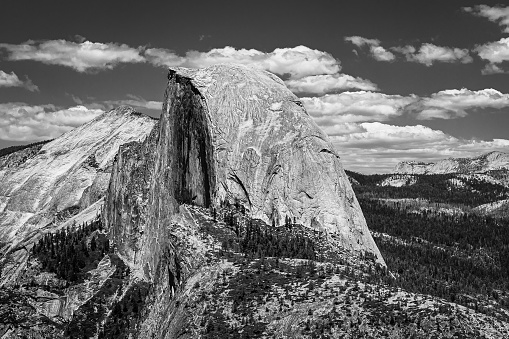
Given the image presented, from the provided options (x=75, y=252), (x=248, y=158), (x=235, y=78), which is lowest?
(x=75, y=252)

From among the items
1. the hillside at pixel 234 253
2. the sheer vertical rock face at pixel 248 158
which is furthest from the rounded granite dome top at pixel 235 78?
the hillside at pixel 234 253

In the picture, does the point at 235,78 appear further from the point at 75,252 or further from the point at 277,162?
the point at 75,252

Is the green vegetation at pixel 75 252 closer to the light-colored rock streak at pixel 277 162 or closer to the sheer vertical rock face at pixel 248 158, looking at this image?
the sheer vertical rock face at pixel 248 158

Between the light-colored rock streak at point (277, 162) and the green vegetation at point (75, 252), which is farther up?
the light-colored rock streak at point (277, 162)

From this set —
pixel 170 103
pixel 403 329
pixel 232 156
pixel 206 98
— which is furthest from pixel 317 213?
pixel 403 329

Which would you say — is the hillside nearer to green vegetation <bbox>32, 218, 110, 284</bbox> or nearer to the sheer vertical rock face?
the sheer vertical rock face

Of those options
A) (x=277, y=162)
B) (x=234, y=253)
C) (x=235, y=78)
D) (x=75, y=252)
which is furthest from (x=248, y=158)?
(x=75, y=252)

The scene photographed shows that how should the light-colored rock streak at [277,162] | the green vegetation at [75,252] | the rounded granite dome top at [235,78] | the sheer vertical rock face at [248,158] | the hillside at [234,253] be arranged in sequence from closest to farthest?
the hillside at [234,253] → the light-colored rock streak at [277,162] → the sheer vertical rock face at [248,158] → the rounded granite dome top at [235,78] → the green vegetation at [75,252]

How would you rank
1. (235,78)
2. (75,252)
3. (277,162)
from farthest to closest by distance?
(75,252) → (235,78) → (277,162)
